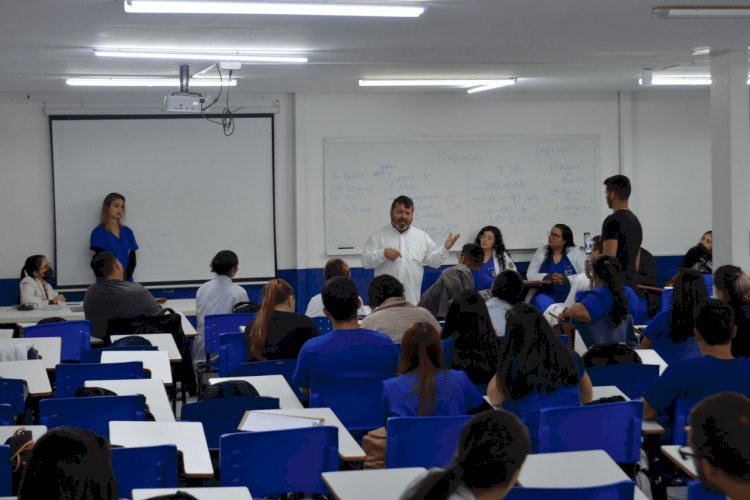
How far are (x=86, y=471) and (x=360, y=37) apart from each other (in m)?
5.67

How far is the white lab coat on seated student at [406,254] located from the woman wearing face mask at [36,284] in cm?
323

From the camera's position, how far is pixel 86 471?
8.67 feet

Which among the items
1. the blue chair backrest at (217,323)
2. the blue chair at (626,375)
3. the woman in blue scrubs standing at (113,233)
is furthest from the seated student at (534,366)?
the woman in blue scrubs standing at (113,233)

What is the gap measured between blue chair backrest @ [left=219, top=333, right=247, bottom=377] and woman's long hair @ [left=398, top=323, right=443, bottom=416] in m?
2.40

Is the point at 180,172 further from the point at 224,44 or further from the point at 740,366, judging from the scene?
the point at 740,366

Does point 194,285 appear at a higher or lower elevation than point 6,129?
lower

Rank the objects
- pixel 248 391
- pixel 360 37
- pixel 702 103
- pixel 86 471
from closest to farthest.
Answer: pixel 86 471
pixel 248 391
pixel 360 37
pixel 702 103

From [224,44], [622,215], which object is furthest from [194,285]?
[622,215]

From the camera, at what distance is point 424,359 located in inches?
199

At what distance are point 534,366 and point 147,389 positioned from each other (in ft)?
6.90

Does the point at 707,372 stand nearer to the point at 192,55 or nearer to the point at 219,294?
the point at 219,294

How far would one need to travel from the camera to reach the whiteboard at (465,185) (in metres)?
12.6

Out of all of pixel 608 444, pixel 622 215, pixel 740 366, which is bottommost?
pixel 608 444

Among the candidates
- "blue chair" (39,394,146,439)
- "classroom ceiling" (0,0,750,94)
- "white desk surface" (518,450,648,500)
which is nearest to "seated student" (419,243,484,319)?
"classroom ceiling" (0,0,750,94)
